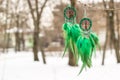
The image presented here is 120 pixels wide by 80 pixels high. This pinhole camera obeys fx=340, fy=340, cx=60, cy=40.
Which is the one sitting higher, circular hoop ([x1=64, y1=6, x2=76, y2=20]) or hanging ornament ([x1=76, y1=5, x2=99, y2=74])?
circular hoop ([x1=64, y1=6, x2=76, y2=20])

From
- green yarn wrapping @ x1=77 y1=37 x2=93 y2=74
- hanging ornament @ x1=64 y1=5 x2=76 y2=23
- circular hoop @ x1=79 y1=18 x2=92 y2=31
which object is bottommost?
green yarn wrapping @ x1=77 y1=37 x2=93 y2=74

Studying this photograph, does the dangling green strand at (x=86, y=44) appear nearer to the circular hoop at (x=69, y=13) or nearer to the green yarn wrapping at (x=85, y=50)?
the green yarn wrapping at (x=85, y=50)

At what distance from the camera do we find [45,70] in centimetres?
1231

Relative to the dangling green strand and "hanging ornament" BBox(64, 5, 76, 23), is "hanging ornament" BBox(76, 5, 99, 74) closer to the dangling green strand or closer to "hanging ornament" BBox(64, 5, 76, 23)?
the dangling green strand

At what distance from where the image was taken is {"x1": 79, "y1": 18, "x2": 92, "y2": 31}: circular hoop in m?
3.44

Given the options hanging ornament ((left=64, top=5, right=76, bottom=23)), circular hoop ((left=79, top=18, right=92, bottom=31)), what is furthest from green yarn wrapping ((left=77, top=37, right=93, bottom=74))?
hanging ornament ((left=64, top=5, right=76, bottom=23))

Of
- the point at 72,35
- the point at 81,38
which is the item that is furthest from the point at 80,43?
the point at 72,35

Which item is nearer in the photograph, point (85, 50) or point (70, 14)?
point (85, 50)

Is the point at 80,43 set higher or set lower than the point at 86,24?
lower

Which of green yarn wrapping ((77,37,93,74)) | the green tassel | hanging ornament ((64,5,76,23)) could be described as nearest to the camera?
green yarn wrapping ((77,37,93,74))

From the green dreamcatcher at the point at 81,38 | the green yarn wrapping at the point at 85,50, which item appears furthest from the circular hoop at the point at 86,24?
the green yarn wrapping at the point at 85,50

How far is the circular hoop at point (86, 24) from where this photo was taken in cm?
344

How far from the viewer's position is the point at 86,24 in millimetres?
3463

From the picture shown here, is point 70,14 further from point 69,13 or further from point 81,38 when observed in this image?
point 81,38
